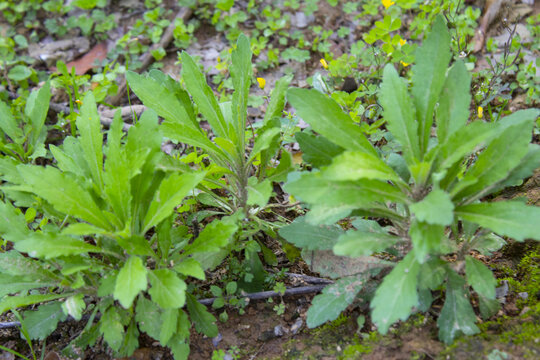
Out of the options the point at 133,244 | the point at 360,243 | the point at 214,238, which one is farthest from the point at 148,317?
the point at 360,243

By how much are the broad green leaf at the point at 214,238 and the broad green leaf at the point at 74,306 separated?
583 millimetres

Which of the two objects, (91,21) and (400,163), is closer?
(400,163)

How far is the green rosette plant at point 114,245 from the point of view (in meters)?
2.17

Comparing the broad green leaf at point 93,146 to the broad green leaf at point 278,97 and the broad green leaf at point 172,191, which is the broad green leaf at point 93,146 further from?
the broad green leaf at point 278,97

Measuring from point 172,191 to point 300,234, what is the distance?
0.72 metres

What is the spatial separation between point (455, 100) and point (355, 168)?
0.64 metres

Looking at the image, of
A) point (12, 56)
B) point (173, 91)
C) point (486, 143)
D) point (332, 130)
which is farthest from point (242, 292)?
point (12, 56)

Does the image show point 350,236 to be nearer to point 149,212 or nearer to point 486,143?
point 486,143

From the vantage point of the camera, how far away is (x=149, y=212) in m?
2.28

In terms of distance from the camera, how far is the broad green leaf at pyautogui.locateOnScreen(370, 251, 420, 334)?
193 cm

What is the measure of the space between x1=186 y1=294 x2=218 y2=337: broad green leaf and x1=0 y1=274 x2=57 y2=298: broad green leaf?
2.42 feet

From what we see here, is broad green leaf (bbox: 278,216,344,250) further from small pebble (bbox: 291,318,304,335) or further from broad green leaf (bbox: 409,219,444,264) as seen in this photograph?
broad green leaf (bbox: 409,219,444,264)

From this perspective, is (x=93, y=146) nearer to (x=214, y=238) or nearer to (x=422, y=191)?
(x=214, y=238)

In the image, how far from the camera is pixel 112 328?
2.27 meters
